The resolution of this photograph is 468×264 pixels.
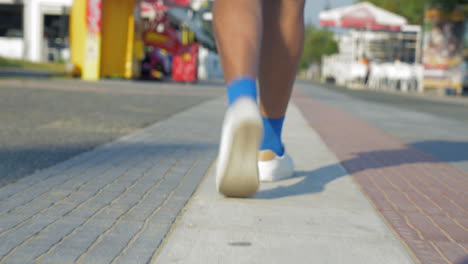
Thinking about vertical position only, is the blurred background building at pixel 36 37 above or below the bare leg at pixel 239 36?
above

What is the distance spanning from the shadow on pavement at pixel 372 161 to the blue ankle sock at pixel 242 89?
0.54m

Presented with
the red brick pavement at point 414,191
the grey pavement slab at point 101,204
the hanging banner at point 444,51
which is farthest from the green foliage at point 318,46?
the grey pavement slab at point 101,204

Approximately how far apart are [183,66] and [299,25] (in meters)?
16.6

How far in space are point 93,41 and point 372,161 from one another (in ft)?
43.5

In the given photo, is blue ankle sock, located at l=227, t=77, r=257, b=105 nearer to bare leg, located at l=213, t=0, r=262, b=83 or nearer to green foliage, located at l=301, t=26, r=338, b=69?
bare leg, located at l=213, t=0, r=262, b=83

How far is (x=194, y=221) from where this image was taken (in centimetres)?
203

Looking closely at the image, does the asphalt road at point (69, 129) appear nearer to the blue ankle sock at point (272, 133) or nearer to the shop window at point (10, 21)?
the blue ankle sock at point (272, 133)

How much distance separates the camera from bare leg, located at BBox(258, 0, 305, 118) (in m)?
2.53

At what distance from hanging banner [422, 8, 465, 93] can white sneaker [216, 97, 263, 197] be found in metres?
23.8

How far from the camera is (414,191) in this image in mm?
2848

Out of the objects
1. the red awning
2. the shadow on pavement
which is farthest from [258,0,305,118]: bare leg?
the red awning

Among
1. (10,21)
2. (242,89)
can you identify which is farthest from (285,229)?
(10,21)

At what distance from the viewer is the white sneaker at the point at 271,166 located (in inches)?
107

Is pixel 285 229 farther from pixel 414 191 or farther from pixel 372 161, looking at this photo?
pixel 372 161
